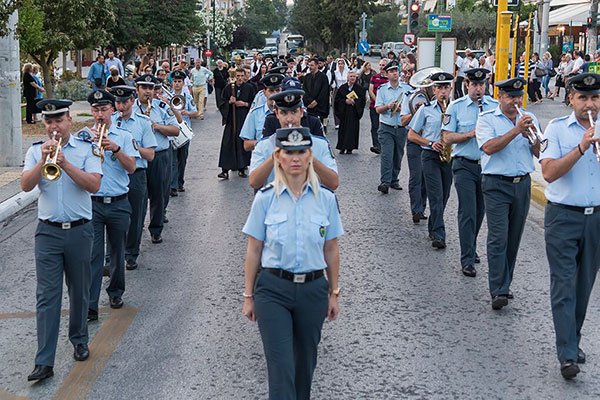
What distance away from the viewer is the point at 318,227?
15.6 feet

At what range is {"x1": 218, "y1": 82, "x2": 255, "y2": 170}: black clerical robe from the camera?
15445mm

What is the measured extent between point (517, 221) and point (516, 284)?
3.41 ft

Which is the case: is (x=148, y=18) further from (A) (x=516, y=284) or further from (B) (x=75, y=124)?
(A) (x=516, y=284)

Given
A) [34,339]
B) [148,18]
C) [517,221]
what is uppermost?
[148,18]

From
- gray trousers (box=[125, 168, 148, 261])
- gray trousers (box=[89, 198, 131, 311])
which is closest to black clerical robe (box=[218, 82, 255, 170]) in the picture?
gray trousers (box=[125, 168, 148, 261])

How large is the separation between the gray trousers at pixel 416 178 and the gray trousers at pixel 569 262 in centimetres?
520

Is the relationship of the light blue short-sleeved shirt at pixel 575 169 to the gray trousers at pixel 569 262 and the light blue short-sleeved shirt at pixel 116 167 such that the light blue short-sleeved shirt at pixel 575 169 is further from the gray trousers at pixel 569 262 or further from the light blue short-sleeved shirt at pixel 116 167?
the light blue short-sleeved shirt at pixel 116 167

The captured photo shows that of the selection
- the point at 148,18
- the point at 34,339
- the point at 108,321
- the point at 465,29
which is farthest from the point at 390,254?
the point at 465,29

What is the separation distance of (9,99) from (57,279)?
11283 mm

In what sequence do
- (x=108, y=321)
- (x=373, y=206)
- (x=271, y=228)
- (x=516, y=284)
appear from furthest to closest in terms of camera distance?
(x=373, y=206) < (x=516, y=284) < (x=108, y=321) < (x=271, y=228)

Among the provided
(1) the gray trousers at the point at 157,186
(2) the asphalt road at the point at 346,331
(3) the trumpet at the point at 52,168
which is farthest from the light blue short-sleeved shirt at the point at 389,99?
(3) the trumpet at the point at 52,168

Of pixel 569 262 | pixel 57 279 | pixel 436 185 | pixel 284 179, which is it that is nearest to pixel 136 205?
pixel 57 279

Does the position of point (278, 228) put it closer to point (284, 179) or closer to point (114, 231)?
point (284, 179)

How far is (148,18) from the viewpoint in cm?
4953
